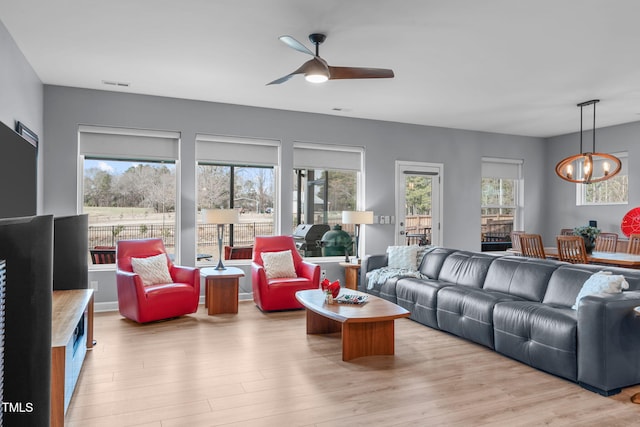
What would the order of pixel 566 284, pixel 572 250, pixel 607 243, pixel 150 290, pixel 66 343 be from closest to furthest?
pixel 66 343, pixel 566 284, pixel 150 290, pixel 572 250, pixel 607 243

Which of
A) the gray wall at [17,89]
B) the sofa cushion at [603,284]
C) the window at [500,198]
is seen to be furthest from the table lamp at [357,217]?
the gray wall at [17,89]

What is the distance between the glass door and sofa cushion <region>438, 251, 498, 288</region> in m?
1.83

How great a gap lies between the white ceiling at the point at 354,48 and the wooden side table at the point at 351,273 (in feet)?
7.24

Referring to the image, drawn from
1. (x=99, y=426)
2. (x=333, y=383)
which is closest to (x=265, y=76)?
(x=333, y=383)

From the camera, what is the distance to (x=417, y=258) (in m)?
5.68

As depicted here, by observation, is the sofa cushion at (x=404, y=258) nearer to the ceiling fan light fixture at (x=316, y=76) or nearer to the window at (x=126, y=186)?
the window at (x=126, y=186)

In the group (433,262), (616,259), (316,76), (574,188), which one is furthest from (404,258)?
(574,188)

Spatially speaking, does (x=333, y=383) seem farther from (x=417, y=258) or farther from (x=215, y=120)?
(x=215, y=120)

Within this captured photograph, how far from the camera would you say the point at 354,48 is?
3803 millimetres

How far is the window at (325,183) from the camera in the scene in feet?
21.0

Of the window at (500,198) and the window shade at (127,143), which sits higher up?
the window shade at (127,143)

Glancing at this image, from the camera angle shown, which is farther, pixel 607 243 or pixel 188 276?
pixel 607 243

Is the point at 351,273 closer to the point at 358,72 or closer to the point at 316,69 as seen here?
the point at 358,72

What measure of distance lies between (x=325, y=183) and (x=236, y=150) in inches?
57.0
